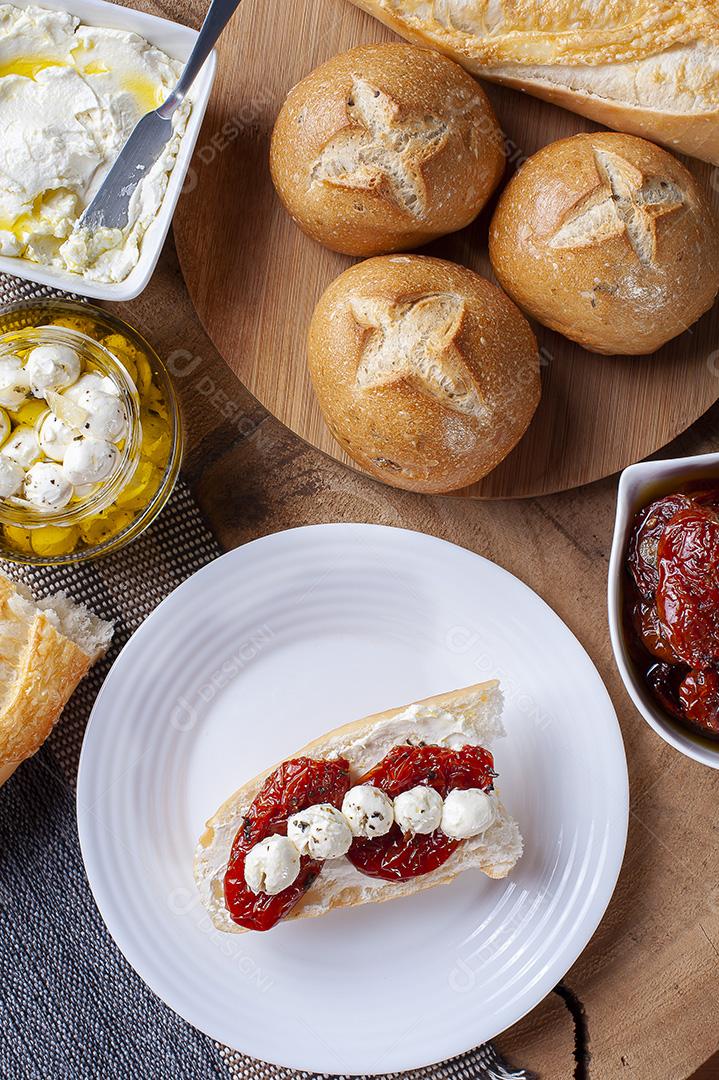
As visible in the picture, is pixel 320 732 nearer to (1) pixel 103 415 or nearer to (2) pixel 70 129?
(1) pixel 103 415

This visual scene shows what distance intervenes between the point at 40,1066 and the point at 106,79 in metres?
2.06

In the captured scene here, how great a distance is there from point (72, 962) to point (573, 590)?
136cm

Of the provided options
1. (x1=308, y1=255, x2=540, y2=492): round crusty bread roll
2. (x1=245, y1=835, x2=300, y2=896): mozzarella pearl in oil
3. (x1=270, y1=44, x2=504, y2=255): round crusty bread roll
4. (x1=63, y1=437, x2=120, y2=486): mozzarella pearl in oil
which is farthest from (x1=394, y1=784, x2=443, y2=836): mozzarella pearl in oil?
(x1=270, y1=44, x2=504, y2=255): round crusty bread roll

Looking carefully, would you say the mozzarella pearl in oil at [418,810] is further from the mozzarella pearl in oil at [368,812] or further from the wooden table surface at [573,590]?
the wooden table surface at [573,590]

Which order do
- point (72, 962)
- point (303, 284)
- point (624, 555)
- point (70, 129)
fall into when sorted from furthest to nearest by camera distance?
point (72, 962) → point (303, 284) → point (70, 129) → point (624, 555)

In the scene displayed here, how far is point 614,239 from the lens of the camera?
1627 mm

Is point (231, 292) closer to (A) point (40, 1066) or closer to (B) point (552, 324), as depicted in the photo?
(B) point (552, 324)

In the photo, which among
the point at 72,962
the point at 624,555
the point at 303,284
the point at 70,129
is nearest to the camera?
the point at 624,555

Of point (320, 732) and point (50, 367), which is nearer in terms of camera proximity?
point (50, 367)

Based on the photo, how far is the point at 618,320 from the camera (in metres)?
1.69

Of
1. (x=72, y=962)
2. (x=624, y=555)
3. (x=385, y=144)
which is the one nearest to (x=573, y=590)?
(x=624, y=555)

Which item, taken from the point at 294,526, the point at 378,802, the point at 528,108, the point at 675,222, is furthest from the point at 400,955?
the point at 528,108

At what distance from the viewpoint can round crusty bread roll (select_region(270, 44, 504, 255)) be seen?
1650 millimetres

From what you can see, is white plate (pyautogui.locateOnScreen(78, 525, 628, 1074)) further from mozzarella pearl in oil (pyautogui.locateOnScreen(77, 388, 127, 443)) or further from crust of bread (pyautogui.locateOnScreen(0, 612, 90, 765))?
mozzarella pearl in oil (pyautogui.locateOnScreen(77, 388, 127, 443))
